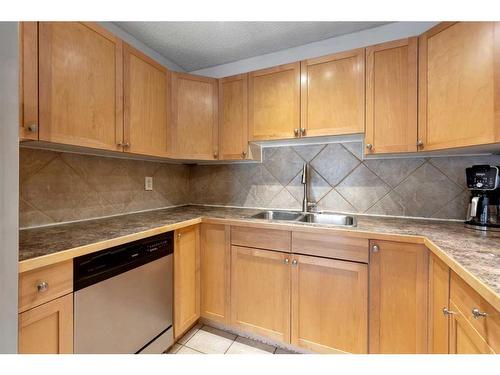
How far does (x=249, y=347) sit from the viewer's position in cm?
156

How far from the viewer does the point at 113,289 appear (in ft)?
3.61

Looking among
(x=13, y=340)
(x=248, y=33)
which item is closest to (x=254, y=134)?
(x=248, y=33)

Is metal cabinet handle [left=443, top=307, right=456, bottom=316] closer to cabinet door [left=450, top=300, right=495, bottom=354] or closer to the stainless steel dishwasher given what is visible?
cabinet door [left=450, top=300, right=495, bottom=354]

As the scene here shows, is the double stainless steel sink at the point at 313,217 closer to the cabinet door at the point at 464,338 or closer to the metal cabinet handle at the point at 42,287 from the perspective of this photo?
the cabinet door at the point at 464,338

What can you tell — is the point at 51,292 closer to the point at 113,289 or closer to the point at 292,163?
the point at 113,289

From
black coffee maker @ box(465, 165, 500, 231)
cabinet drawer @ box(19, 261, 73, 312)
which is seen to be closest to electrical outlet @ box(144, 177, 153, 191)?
cabinet drawer @ box(19, 261, 73, 312)

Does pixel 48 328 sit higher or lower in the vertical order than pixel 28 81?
lower

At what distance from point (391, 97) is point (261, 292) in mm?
1571

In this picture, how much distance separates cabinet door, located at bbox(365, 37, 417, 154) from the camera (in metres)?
1.39

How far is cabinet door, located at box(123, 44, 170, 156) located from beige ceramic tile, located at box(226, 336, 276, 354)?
1506 millimetres

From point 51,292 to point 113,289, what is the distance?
0.90ft

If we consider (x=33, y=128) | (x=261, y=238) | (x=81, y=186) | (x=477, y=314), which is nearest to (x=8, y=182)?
(x=33, y=128)

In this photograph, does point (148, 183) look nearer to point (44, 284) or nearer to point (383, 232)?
point (44, 284)

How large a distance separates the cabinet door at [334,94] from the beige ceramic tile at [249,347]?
1565mm
